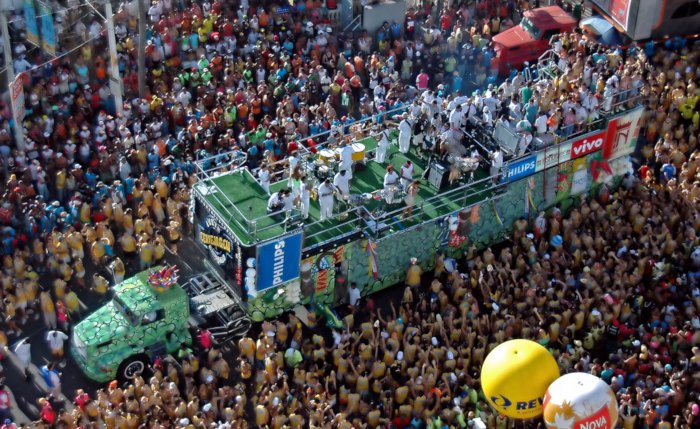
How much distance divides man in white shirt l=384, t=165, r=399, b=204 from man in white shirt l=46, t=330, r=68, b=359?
845 centimetres

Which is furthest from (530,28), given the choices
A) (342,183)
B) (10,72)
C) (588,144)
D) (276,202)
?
→ (10,72)

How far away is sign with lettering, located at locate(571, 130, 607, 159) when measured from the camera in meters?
28.0

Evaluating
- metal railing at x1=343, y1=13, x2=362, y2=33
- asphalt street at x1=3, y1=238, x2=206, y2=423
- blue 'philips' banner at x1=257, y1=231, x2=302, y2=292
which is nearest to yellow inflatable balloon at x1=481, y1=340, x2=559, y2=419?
blue 'philips' banner at x1=257, y1=231, x2=302, y2=292

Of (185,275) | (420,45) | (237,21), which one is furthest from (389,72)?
(185,275)

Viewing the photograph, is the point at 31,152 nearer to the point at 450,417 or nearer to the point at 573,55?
the point at 450,417

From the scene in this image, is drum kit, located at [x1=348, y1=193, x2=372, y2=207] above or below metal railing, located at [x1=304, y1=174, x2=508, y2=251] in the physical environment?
above

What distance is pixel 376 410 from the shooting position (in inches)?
855

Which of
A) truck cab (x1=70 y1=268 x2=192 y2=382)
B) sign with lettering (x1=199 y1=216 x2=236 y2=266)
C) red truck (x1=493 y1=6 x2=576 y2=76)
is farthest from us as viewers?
red truck (x1=493 y1=6 x2=576 y2=76)

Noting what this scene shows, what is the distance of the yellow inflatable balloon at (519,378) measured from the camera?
2028 centimetres

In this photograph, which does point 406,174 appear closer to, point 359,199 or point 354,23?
point 359,199

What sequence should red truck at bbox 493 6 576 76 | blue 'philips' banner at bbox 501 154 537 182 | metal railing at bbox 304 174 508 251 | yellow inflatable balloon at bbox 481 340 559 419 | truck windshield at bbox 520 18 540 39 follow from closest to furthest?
yellow inflatable balloon at bbox 481 340 559 419, metal railing at bbox 304 174 508 251, blue 'philips' banner at bbox 501 154 537 182, red truck at bbox 493 6 576 76, truck windshield at bbox 520 18 540 39

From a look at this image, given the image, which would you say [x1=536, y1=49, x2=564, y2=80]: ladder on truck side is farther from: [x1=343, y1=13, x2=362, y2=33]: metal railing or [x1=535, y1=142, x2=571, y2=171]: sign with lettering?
[x1=343, y1=13, x2=362, y2=33]: metal railing

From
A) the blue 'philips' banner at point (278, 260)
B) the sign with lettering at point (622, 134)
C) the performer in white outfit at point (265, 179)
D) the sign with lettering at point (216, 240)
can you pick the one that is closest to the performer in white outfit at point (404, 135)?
the performer in white outfit at point (265, 179)

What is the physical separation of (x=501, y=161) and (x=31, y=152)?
13.1 metres
